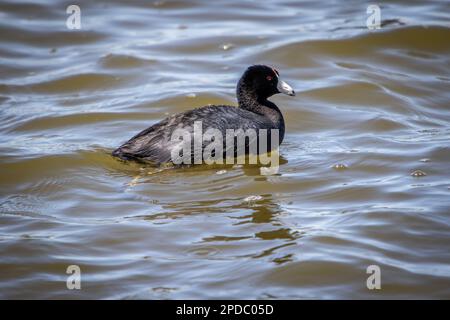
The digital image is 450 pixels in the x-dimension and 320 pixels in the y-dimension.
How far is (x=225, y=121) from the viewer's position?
7703 millimetres

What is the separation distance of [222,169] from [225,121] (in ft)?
1.70

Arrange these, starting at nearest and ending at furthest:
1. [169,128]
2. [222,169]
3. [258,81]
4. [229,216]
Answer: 1. [229,216]
2. [169,128]
3. [222,169]
4. [258,81]

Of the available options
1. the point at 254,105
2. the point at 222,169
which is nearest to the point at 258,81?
the point at 254,105

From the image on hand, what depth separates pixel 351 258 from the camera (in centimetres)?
570

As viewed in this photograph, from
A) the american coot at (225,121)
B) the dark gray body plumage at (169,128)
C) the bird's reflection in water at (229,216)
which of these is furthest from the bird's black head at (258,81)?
the bird's reflection in water at (229,216)

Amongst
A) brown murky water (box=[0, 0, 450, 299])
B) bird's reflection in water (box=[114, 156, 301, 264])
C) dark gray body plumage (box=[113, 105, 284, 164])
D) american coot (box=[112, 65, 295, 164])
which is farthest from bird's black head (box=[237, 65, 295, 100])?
bird's reflection in water (box=[114, 156, 301, 264])

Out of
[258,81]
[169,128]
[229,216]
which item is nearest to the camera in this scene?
[229,216]

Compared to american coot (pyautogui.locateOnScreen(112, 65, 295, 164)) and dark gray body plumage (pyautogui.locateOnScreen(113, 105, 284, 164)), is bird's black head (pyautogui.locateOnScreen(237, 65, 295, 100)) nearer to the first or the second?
american coot (pyautogui.locateOnScreen(112, 65, 295, 164))

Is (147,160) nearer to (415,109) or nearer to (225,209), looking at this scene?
(225,209)

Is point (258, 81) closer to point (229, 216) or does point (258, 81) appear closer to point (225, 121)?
point (225, 121)

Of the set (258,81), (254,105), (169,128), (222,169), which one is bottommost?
(222,169)

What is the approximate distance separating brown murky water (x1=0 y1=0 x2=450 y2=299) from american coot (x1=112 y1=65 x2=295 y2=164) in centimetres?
25

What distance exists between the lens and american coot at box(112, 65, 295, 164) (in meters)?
7.44
